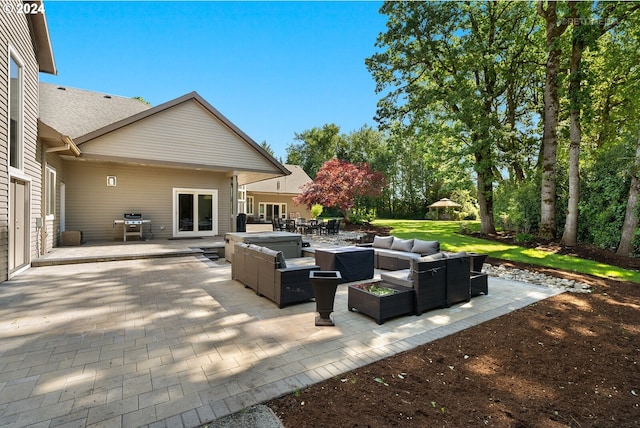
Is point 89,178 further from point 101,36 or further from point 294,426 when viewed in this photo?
point 294,426

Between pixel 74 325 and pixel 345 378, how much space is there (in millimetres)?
3668

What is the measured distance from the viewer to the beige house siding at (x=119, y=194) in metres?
10.9

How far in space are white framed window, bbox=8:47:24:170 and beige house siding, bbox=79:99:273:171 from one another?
10.7ft

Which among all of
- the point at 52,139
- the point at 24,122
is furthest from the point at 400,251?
the point at 52,139

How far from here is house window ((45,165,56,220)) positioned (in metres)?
8.61

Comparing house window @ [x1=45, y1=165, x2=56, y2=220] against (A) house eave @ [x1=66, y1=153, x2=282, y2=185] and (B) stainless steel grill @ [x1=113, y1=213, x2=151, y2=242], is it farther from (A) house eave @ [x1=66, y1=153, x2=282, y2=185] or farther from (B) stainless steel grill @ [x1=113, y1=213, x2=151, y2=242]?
(B) stainless steel grill @ [x1=113, y1=213, x2=151, y2=242]

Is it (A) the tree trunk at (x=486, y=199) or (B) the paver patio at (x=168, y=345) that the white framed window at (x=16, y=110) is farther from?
(A) the tree trunk at (x=486, y=199)

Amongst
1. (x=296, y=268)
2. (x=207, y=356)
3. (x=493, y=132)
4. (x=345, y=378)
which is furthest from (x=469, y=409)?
(x=493, y=132)

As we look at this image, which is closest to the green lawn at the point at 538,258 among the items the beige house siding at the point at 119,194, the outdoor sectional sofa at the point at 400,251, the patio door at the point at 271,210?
the outdoor sectional sofa at the point at 400,251

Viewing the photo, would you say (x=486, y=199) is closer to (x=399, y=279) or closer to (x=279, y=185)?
(x=399, y=279)

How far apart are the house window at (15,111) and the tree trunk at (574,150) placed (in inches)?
612

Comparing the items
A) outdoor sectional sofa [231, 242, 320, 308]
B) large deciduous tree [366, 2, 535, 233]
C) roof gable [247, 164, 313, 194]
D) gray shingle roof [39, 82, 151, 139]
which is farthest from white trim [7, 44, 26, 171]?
roof gable [247, 164, 313, 194]

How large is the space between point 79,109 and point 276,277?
39.1 feet

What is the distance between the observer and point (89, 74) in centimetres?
1756
